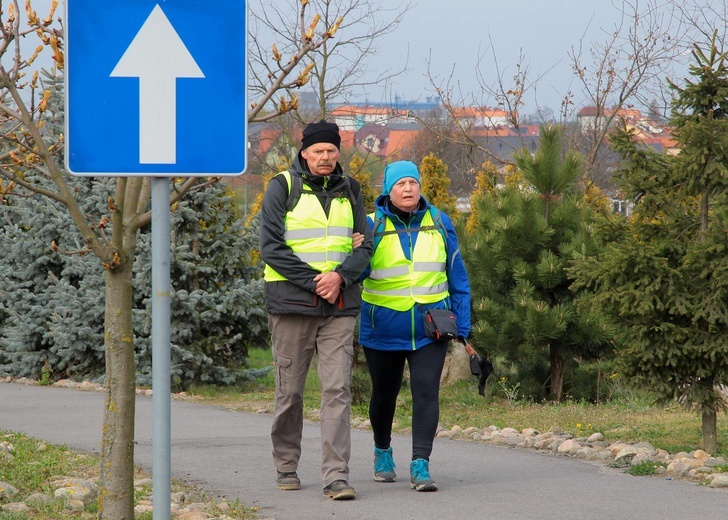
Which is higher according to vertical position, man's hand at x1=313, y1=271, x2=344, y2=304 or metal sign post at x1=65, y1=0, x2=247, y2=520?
metal sign post at x1=65, y1=0, x2=247, y2=520

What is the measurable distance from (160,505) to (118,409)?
1490mm

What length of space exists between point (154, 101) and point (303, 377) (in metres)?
3.03

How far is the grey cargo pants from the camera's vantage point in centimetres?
601

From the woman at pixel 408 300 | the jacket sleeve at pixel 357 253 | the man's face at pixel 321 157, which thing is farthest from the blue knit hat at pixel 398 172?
the man's face at pixel 321 157

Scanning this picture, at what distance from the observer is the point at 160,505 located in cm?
341

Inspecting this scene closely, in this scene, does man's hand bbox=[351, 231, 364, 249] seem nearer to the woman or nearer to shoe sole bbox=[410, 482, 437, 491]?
the woman

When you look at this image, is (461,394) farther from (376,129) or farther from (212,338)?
(376,129)

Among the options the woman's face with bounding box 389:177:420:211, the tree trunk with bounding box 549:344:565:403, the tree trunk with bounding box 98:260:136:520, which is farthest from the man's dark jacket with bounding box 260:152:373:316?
the tree trunk with bounding box 549:344:565:403

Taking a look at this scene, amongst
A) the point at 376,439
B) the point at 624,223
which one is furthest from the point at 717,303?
the point at 376,439

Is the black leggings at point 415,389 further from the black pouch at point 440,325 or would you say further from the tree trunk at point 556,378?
the tree trunk at point 556,378

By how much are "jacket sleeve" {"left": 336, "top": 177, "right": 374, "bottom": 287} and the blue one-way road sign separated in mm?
2614

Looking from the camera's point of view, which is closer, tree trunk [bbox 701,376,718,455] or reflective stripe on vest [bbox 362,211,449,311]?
reflective stripe on vest [bbox 362,211,449,311]

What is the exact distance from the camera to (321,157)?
612 centimetres

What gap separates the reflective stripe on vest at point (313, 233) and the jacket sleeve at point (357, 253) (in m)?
0.07
